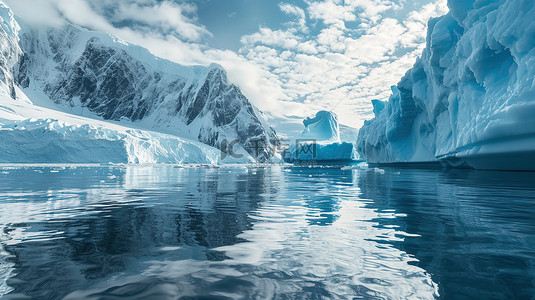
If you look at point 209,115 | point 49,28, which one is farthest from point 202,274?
point 49,28

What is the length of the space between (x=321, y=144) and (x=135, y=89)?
103 metres

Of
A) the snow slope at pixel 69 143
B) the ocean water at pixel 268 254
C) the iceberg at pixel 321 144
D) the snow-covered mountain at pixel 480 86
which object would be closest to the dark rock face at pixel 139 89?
the iceberg at pixel 321 144

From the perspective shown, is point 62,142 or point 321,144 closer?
point 62,142

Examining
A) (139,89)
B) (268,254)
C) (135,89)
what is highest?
(139,89)

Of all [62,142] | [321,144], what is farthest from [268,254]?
[321,144]

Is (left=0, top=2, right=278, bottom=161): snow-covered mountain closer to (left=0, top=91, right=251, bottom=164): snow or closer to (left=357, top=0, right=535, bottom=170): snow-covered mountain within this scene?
(left=0, top=91, right=251, bottom=164): snow

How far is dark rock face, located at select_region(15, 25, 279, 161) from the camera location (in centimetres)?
12756

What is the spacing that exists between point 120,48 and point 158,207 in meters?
155

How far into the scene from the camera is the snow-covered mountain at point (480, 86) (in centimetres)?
1327

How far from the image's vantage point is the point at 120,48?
139500 millimetres

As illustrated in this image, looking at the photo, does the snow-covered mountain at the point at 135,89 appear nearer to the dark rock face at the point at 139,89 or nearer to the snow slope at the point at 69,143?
the dark rock face at the point at 139,89

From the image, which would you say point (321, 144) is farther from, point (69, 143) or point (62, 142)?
point (62, 142)

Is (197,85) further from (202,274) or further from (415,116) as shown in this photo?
(202,274)

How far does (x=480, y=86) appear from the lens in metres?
18.9
